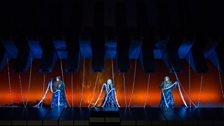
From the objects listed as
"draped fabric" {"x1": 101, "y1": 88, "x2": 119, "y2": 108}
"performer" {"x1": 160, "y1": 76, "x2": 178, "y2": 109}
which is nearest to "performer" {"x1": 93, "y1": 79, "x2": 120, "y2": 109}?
"draped fabric" {"x1": 101, "y1": 88, "x2": 119, "y2": 108}

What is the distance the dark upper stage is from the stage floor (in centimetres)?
192

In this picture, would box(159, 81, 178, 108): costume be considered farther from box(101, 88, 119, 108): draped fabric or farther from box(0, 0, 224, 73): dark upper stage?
box(101, 88, 119, 108): draped fabric

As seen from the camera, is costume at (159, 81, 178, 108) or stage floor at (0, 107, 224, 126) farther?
costume at (159, 81, 178, 108)

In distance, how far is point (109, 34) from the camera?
960 cm

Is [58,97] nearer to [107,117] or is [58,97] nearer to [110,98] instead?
[110,98]

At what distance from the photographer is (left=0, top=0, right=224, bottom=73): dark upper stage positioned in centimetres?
937

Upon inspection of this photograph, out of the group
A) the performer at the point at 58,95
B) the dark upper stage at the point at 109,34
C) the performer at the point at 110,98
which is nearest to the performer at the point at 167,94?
the dark upper stage at the point at 109,34

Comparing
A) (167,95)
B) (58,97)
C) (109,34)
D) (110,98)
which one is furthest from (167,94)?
(58,97)

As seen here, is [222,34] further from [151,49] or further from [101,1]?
[101,1]

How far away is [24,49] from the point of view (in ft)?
32.0

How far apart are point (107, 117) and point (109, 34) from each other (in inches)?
137

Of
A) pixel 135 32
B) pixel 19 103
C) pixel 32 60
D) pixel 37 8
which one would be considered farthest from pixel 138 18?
pixel 19 103

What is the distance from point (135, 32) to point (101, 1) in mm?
2340

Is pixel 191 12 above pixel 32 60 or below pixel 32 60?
above
